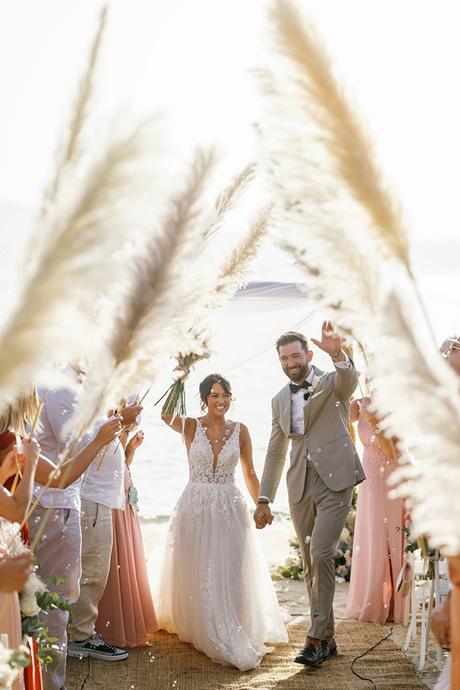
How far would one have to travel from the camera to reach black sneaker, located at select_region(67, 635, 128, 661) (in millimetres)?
6145

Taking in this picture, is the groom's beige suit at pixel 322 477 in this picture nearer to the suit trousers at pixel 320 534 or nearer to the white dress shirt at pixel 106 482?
the suit trousers at pixel 320 534

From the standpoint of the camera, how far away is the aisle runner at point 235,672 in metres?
5.75

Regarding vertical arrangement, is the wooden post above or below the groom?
below

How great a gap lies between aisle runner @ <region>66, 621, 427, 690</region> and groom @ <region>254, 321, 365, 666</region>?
0.20 meters

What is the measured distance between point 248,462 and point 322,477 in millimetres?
839

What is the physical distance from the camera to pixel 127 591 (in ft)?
21.4

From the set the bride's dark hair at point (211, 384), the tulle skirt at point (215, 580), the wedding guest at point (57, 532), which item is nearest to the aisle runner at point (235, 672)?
the tulle skirt at point (215, 580)

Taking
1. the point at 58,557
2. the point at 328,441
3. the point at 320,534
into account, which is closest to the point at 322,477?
the point at 328,441

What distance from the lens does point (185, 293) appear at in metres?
1.91

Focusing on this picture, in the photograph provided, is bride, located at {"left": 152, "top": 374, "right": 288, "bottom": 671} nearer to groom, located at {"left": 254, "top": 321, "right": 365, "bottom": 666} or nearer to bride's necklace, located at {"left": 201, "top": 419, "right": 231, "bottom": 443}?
bride's necklace, located at {"left": 201, "top": 419, "right": 231, "bottom": 443}

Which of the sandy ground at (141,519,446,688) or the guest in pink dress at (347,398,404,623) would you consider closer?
the sandy ground at (141,519,446,688)

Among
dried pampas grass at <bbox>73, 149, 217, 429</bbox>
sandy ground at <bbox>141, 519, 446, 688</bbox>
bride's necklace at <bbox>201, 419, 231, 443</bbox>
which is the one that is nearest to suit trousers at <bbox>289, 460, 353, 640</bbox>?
sandy ground at <bbox>141, 519, 446, 688</bbox>

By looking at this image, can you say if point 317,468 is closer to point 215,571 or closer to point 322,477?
point 322,477

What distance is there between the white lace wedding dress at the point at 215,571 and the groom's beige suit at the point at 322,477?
0.43 meters
